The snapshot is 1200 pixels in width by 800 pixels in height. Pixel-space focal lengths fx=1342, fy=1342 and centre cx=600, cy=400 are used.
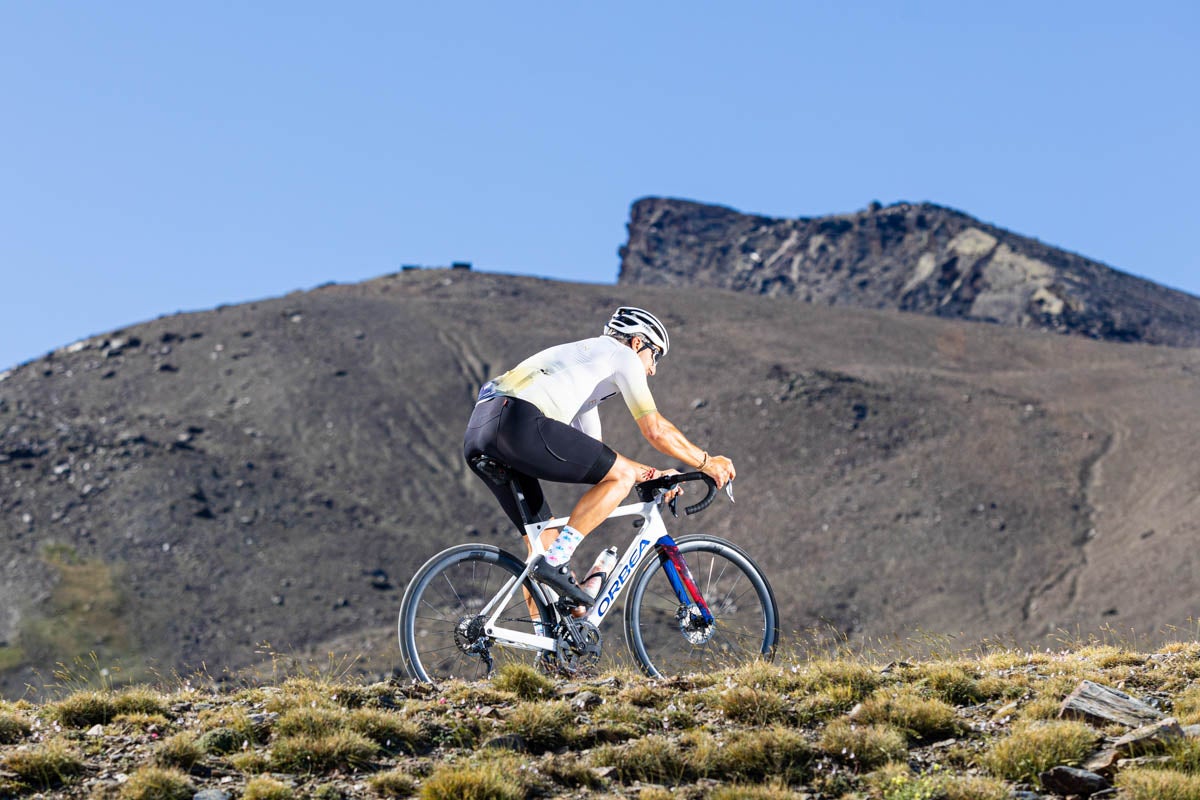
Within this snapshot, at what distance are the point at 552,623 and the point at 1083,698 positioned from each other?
10.0 ft

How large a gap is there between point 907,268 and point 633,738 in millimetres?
148934

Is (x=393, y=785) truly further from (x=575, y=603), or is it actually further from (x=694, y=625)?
(x=694, y=625)

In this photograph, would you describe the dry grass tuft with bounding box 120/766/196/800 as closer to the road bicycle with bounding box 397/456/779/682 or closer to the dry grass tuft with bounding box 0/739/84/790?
the dry grass tuft with bounding box 0/739/84/790

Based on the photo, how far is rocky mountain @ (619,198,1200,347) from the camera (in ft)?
425

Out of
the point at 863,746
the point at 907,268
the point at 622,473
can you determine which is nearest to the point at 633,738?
the point at 863,746

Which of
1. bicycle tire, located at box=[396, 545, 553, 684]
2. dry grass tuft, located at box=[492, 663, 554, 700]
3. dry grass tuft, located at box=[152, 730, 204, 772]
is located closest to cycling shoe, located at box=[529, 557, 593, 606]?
bicycle tire, located at box=[396, 545, 553, 684]

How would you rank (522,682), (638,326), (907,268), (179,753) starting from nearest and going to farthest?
1. (179,753)
2. (522,682)
3. (638,326)
4. (907,268)

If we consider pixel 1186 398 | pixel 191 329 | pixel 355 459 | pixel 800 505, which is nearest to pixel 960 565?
pixel 800 505

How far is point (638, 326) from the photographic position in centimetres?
859

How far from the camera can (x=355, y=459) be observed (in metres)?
87.3

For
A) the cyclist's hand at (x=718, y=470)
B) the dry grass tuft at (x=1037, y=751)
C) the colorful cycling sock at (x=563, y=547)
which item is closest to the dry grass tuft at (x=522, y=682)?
the colorful cycling sock at (x=563, y=547)

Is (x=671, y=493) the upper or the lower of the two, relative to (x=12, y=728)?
upper

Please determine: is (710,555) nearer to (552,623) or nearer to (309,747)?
(552,623)

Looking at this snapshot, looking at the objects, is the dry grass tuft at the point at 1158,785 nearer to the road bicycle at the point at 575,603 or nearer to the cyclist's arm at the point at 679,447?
the road bicycle at the point at 575,603
